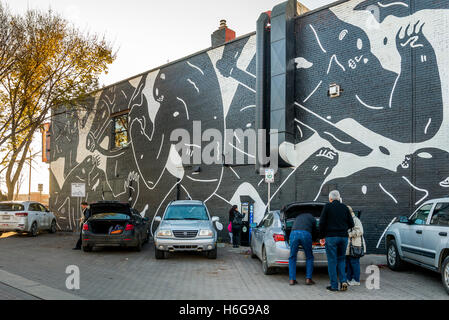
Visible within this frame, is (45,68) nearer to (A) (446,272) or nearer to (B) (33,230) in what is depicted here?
(B) (33,230)

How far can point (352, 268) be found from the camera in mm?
8555

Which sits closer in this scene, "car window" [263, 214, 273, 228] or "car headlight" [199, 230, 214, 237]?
"car window" [263, 214, 273, 228]

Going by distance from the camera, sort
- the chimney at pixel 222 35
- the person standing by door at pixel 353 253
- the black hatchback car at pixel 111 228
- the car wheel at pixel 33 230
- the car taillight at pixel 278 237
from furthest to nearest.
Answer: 1. the car wheel at pixel 33 230
2. the chimney at pixel 222 35
3. the black hatchback car at pixel 111 228
4. the car taillight at pixel 278 237
5. the person standing by door at pixel 353 253

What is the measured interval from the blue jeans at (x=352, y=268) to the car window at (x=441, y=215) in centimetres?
176

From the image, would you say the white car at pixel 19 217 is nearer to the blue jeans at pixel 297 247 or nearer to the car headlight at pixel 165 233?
the car headlight at pixel 165 233

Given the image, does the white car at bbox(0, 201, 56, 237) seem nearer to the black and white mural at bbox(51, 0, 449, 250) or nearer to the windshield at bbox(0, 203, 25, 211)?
the windshield at bbox(0, 203, 25, 211)

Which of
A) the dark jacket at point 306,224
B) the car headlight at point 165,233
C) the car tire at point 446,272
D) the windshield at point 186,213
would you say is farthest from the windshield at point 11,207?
the car tire at point 446,272

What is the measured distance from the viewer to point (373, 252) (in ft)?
43.3

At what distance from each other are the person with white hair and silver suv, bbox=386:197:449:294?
174 centimetres

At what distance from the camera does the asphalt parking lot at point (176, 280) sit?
756cm

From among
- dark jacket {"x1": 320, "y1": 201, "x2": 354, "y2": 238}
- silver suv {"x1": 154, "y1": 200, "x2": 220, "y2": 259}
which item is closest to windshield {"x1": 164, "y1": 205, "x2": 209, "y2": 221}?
silver suv {"x1": 154, "y1": 200, "x2": 220, "y2": 259}

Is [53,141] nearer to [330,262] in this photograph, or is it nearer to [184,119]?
[184,119]

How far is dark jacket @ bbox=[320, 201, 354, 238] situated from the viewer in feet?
25.7
